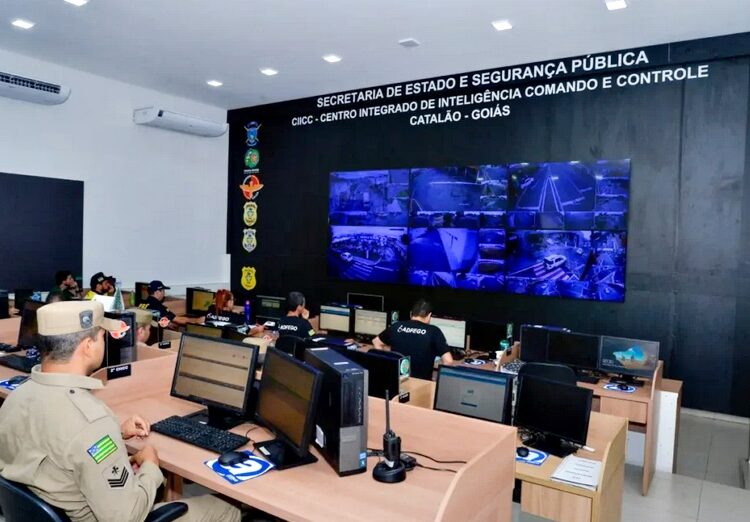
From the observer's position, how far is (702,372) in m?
5.81

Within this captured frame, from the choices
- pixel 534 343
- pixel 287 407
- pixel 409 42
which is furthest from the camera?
pixel 409 42

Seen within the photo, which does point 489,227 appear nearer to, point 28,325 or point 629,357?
point 629,357

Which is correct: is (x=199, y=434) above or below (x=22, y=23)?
below

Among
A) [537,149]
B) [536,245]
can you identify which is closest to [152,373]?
[536,245]

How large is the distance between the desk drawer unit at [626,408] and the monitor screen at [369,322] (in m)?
2.49

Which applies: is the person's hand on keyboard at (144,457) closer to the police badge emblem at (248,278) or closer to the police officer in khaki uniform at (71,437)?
the police officer in khaki uniform at (71,437)

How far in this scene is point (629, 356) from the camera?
4.68 metres

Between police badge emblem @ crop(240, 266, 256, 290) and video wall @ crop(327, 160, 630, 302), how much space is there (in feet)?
5.80

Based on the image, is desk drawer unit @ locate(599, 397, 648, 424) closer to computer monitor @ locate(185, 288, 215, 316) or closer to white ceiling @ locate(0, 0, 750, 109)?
white ceiling @ locate(0, 0, 750, 109)

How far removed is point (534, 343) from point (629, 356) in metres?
0.80

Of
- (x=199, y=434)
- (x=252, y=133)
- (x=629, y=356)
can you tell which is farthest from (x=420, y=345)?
(x=252, y=133)

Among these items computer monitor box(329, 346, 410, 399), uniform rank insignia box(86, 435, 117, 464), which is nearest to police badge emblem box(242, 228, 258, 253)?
computer monitor box(329, 346, 410, 399)

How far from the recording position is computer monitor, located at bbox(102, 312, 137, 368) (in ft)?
10.9

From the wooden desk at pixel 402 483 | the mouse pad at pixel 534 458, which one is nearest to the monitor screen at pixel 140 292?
the wooden desk at pixel 402 483
